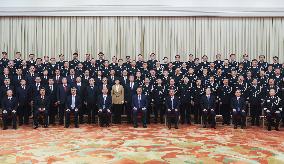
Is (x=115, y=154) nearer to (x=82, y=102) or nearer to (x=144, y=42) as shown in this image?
(x=82, y=102)

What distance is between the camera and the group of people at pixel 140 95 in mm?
9258

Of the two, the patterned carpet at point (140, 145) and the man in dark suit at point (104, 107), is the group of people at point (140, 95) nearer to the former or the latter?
the man in dark suit at point (104, 107)

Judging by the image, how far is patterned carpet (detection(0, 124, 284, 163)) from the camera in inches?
223

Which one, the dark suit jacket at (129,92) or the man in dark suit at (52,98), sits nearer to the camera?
the man in dark suit at (52,98)

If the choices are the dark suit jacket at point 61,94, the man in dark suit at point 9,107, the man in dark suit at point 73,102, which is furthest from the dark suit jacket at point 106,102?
the man in dark suit at point 9,107

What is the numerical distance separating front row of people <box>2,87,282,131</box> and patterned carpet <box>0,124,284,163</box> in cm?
38

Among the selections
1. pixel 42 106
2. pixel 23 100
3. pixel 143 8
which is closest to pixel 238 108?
pixel 42 106

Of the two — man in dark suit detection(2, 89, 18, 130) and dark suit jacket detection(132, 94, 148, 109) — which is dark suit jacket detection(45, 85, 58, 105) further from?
dark suit jacket detection(132, 94, 148, 109)

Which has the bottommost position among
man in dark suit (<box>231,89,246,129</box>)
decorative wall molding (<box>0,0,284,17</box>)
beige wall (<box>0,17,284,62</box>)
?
man in dark suit (<box>231,89,246,129</box>)

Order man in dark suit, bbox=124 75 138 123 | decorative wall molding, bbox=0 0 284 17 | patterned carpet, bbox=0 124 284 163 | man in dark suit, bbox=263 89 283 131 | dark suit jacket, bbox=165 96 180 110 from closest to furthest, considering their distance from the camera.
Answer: patterned carpet, bbox=0 124 284 163 → man in dark suit, bbox=263 89 283 131 → dark suit jacket, bbox=165 96 180 110 → man in dark suit, bbox=124 75 138 123 → decorative wall molding, bbox=0 0 284 17

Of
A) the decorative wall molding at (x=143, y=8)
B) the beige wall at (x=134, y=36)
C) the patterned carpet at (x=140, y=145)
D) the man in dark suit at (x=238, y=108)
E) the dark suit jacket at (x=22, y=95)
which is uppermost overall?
the decorative wall molding at (x=143, y=8)

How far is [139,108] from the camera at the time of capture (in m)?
9.40

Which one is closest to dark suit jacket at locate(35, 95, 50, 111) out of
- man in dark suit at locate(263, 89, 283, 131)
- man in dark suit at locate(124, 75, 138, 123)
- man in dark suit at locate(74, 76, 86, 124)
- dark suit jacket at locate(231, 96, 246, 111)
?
man in dark suit at locate(74, 76, 86, 124)

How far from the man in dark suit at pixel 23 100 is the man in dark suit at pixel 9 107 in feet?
0.92
